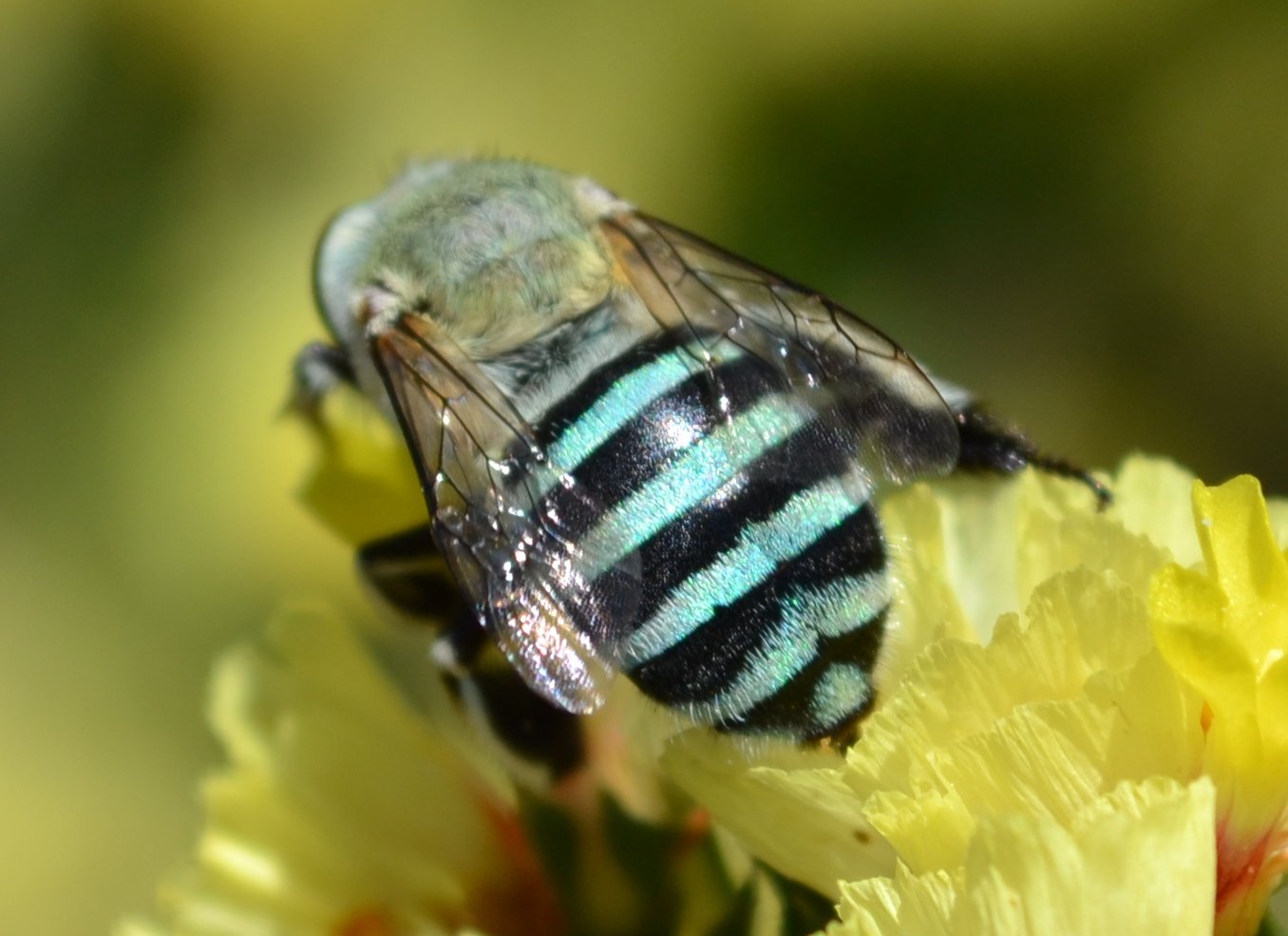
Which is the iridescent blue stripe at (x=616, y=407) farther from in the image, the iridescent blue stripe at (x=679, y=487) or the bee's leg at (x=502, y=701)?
the bee's leg at (x=502, y=701)

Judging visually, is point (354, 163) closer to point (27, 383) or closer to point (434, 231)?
point (27, 383)

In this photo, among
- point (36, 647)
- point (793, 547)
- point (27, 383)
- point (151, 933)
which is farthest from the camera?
point (27, 383)

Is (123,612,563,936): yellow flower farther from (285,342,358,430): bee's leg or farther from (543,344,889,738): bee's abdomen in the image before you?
(543,344,889,738): bee's abdomen

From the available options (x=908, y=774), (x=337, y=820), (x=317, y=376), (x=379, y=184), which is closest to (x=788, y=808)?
(x=908, y=774)

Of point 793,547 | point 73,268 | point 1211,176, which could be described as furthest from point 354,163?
point 793,547

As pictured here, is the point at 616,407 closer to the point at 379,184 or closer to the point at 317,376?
the point at 317,376

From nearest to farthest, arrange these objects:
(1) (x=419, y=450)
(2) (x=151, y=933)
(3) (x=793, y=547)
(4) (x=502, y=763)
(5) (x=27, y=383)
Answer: (3) (x=793, y=547) < (1) (x=419, y=450) < (4) (x=502, y=763) < (2) (x=151, y=933) < (5) (x=27, y=383)

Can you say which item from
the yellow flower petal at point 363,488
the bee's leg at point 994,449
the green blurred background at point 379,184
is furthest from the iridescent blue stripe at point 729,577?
the green blurred background at point 379,184
